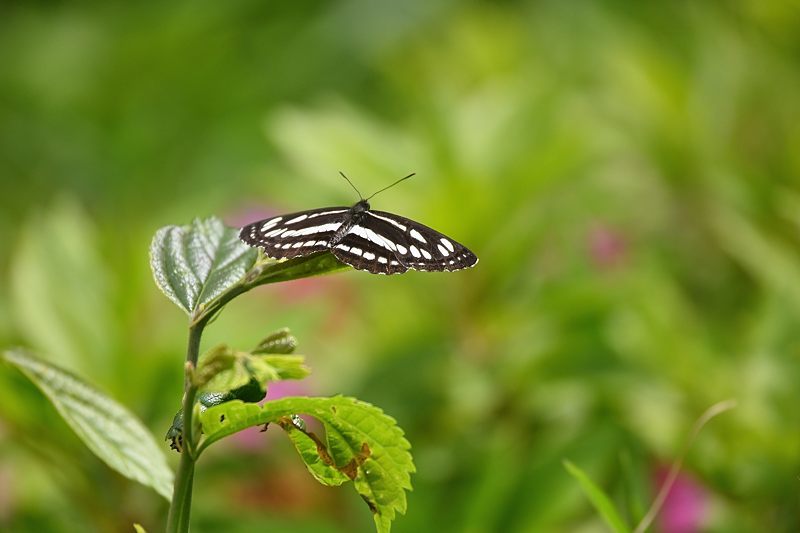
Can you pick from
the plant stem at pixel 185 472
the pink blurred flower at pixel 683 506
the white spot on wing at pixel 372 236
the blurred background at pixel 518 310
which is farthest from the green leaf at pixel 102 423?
the pink blurred flower at pixel 683 506

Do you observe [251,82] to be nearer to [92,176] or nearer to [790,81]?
[92,176]

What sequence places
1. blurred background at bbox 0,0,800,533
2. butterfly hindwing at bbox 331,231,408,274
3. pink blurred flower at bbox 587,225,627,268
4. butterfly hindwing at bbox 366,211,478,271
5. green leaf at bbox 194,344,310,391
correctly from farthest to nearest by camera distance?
pink blurred flower at bbox 587,225,627,268 → blurred background at bbox 0,0,800,533 → butterfly hindwing at bbox 366,211,478,271 → butterfly hindwing at bbox 331,231,408,274 → green leaf at bbox 194,344,310,391

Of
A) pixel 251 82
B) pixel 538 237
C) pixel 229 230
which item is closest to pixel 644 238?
pixel 538 237

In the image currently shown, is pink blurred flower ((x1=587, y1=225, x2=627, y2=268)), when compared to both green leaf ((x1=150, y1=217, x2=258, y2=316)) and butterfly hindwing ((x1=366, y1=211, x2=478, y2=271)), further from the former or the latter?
green leaf ((x1=150, y1=217, x2=258, y2=316))

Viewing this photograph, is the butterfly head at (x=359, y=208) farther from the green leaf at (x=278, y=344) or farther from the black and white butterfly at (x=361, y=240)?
the green leaf at (x=278, y=344)

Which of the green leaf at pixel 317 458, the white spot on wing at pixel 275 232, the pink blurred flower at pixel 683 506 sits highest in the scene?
the white spot on wing at pixel 275 232

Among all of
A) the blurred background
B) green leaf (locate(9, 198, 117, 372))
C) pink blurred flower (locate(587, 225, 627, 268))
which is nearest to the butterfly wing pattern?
the blurred background
